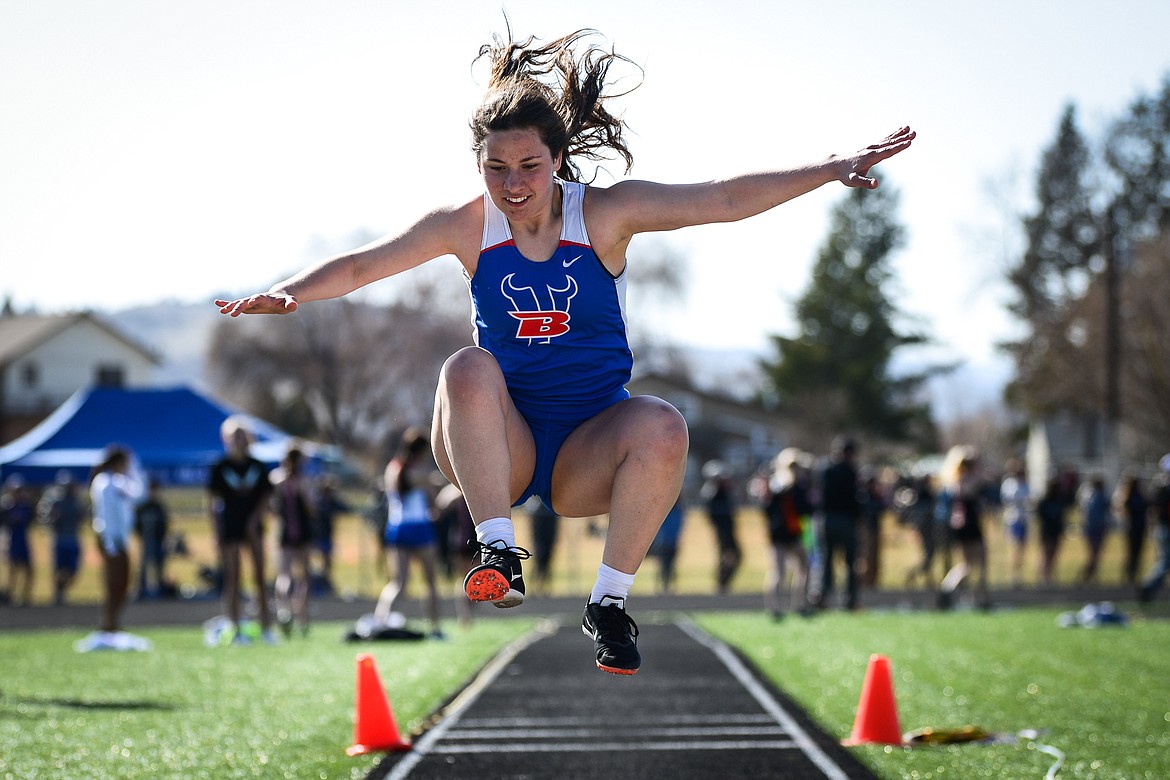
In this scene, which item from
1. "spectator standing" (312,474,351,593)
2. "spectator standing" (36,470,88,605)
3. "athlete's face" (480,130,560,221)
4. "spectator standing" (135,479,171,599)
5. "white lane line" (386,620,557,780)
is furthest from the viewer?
"spectator standing" (312,474,351,593)

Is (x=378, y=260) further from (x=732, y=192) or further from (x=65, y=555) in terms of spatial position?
(x=65, y=555)

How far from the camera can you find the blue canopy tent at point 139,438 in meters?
27.0

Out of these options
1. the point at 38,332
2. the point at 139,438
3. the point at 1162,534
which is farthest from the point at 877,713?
the point at 38,332

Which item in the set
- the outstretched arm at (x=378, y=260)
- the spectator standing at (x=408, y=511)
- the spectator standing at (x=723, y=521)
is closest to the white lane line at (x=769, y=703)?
Result: the spectator standing at (x=408, y=511)

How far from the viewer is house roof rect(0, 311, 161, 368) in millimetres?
67125

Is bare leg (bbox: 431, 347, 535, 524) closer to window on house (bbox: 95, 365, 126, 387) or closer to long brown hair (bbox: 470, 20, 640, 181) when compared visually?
long brown hair (bbox: 470, 20, 640, 181)

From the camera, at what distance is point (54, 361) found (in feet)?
224

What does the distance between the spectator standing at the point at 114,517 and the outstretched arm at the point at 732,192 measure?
Result: 10.0 meters

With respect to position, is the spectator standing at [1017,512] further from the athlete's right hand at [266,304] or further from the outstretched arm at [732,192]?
the athlete's right hand at [266,304]

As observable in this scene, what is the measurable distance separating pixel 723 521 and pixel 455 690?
37.6 feet

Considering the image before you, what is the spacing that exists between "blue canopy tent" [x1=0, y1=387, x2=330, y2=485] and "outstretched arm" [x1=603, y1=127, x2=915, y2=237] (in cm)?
2361

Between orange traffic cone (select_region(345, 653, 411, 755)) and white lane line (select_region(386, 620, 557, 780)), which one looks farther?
orange traffic cone (select_region(345, 653, 411, 755))

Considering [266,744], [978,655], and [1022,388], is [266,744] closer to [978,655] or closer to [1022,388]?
[978,655]

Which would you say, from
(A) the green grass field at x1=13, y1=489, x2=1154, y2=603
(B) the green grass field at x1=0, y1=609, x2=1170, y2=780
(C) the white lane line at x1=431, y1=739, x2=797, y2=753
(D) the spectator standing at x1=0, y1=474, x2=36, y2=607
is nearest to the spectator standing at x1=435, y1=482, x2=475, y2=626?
(B) the green grass field at x1=0, y1=609, x2=1170, y2=780
